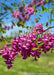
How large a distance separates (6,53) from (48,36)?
732 mm

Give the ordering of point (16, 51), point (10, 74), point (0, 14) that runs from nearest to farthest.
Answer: point (16, 51)
point (0, 14)
point (10, 74)

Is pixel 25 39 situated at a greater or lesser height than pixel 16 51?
greater

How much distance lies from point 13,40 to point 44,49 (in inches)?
20.5

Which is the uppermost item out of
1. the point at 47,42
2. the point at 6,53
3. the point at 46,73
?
the point at 47,42

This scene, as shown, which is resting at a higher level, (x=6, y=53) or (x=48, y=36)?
(x=48, y=36)

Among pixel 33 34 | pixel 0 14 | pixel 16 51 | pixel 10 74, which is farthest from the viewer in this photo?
pixel 10 74

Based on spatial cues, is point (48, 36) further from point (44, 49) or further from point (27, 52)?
point (27, 52)

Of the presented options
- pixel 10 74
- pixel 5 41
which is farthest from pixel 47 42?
pixel 10 74

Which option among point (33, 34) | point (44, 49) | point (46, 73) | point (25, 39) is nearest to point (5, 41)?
point (25, 39)

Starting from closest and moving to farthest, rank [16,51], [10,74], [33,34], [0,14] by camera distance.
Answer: [33,34]
[16,51]
[0,14]
[10,74]

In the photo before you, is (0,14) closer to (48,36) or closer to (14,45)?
(14,45)

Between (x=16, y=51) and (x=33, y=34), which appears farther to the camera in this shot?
(x=16, y=51)

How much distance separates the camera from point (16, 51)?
8.05 feet

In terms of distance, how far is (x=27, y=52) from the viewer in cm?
240
